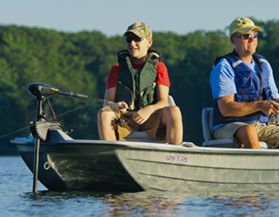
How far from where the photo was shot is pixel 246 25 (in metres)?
11.1

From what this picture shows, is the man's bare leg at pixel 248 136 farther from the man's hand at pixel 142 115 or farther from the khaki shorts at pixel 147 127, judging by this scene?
the man's hand at pixel 142 115

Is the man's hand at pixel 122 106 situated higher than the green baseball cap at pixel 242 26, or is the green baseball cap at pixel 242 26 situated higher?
the green baseball cap at pixel 242 26

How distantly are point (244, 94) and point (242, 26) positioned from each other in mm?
604

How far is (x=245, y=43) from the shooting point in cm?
1110

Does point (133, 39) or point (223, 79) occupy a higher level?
point (133, 39)

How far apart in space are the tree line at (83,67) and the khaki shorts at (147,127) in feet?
140

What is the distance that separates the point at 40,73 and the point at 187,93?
14316 mm

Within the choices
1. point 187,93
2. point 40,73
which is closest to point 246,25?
point 187,93

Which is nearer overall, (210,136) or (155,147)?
(155,147)

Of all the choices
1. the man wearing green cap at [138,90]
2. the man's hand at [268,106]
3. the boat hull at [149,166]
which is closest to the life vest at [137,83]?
the man wearing green cap at [138,90]

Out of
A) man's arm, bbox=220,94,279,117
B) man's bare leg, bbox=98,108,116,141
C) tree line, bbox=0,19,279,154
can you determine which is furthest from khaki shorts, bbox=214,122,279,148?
tree line, bbox=0,19,279,154

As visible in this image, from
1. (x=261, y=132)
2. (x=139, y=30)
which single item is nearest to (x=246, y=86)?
(x=261, y=132)

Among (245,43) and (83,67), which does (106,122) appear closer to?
(245,43)

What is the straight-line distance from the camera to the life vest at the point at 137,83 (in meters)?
10.9
